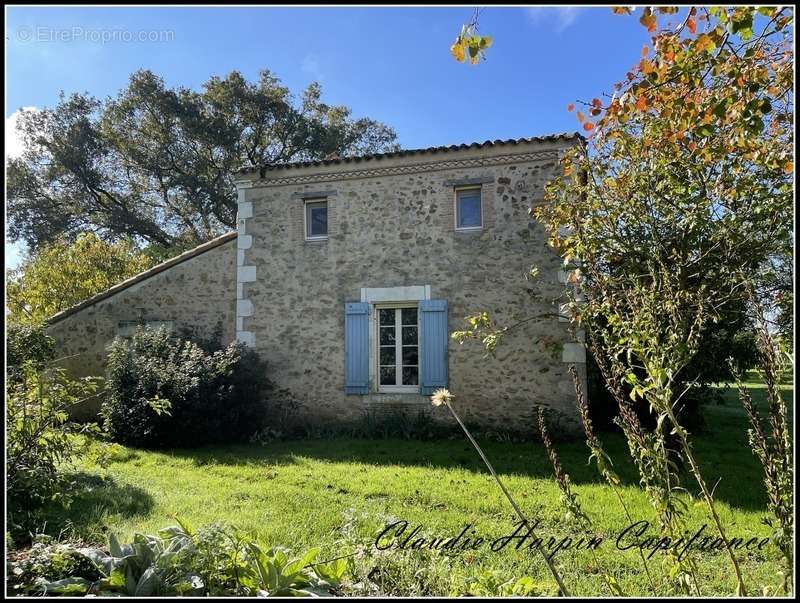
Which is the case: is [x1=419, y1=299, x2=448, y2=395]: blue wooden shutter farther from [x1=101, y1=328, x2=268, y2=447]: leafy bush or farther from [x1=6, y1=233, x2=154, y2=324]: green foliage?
[x1=6, y1=233, x2=154, y2=324]: green foliage

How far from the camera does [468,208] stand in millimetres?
9445

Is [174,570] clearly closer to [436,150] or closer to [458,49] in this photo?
[458,49]

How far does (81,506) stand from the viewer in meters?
4.76

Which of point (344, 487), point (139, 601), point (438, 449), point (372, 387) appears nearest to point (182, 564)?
point (139, 601)

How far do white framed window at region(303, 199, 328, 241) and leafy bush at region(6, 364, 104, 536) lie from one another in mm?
6436

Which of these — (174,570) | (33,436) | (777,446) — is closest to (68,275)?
(33,436)

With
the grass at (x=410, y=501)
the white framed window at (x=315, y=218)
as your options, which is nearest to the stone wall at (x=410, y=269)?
the white framed window at (x=315, y=218)

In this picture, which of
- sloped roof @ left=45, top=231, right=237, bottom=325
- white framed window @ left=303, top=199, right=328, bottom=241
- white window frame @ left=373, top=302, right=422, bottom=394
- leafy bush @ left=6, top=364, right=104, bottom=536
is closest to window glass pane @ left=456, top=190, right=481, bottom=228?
white window frame @ left=373, top=302, right=422, bottom=394

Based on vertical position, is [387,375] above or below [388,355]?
below

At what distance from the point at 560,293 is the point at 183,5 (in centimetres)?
758

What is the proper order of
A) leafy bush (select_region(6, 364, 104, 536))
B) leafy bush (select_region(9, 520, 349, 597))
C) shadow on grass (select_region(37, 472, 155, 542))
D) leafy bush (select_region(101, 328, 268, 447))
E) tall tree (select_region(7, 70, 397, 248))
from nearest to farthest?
leafy bush (select_region(9, 520, 349, 597)), leafy bush (select_region(6, 364, 104, 536)), shadow on grass (select_region(37, 472, 155, 542)), leafy bush (select_region(101, 328, 268, 447)), tall tree (select_region(7, 70, 397, 248))

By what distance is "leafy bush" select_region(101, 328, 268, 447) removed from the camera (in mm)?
8500

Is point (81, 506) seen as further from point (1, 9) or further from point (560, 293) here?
point (560, 293)

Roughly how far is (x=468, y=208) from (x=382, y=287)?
2.08m
